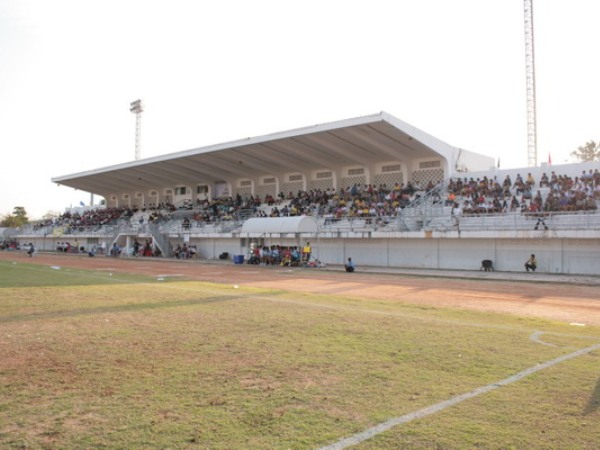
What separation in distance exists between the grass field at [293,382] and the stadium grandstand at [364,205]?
19.3 meters

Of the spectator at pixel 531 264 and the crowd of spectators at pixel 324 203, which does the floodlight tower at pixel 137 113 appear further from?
the spectator at pixel 531 264

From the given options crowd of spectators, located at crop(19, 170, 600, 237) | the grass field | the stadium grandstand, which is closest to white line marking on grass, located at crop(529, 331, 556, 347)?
the grass field

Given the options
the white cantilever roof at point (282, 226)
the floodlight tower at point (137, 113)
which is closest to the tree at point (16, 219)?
the floodlight tower at point (137, 113)

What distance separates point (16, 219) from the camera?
12775 cm

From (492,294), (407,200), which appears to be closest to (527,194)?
(407,200)

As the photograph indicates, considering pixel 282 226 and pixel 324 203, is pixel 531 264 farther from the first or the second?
pixel 324 203

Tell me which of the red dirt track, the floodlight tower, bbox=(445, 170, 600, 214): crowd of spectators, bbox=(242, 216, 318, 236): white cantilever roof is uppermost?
the floodlight tower

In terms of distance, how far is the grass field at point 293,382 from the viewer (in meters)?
4.52

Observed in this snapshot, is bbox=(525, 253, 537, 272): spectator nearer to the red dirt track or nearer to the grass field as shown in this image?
the red dirt track

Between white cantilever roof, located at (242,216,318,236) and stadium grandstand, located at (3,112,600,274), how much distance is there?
3.8 inches

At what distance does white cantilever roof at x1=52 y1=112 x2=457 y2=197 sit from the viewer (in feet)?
122

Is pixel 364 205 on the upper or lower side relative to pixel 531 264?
upper

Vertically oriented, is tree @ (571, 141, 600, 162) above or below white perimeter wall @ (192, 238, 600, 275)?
above

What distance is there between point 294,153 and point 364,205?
29.6 feet
